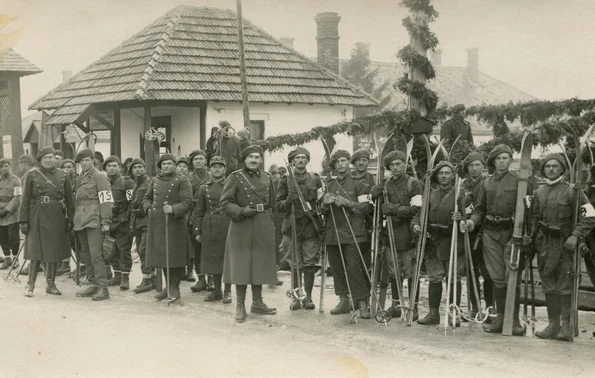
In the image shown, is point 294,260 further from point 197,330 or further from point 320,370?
point 320,370

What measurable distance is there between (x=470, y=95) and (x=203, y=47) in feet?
69.8

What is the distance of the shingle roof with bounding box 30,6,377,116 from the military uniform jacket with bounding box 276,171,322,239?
27.5 feet

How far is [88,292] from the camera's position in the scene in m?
9.48

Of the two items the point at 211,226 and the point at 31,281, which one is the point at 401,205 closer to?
the point at 211,226

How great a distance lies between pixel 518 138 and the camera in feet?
30.6

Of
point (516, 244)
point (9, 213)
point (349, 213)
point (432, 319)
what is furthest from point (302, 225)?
point (9, 213)

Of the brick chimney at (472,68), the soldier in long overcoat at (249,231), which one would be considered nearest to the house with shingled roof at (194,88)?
the soldier in long overcoat at (249,231)

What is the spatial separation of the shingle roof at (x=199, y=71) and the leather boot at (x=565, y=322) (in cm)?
1130

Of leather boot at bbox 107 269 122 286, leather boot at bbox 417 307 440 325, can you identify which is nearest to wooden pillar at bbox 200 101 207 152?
leather boot at bbox 107 269 122 286

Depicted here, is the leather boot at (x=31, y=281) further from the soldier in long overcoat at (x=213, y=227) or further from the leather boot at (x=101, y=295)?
the soldier in long overcoat at (x=213, y=227)

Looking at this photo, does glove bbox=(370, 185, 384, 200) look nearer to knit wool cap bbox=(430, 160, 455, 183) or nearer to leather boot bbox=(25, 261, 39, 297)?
knit wool cap bbox=(430, 160, 455, 183)

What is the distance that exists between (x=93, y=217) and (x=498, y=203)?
17.3 feet

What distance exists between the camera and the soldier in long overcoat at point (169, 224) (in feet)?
29.5

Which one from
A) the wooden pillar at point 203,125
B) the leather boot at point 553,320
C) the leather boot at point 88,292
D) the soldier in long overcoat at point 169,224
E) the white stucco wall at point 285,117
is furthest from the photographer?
the white stucco wall at point 285,117
